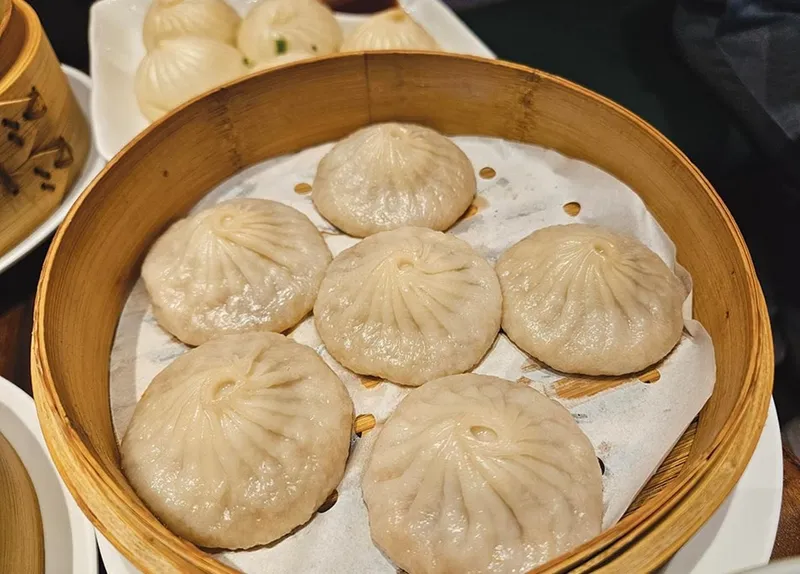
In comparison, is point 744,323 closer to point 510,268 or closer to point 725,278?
point 725,278

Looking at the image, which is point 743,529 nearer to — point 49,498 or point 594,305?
point 594,305

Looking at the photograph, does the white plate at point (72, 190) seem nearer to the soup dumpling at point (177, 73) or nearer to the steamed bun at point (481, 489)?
the soup dumpling at point (177, 73)

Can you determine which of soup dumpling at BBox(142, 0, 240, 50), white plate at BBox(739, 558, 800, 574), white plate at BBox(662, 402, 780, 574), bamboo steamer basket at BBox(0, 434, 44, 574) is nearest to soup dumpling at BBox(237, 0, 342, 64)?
soup dumpling at BBox(142, 0, 240, 50)

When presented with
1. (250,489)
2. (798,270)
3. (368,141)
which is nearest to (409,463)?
(250,489)

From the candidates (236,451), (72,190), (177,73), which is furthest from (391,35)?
(236,451)

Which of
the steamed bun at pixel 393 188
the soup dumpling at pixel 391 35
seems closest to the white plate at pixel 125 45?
the soup dumpling at pixel 391 35

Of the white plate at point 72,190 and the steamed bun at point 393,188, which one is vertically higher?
the steamed bun at point 393,188
